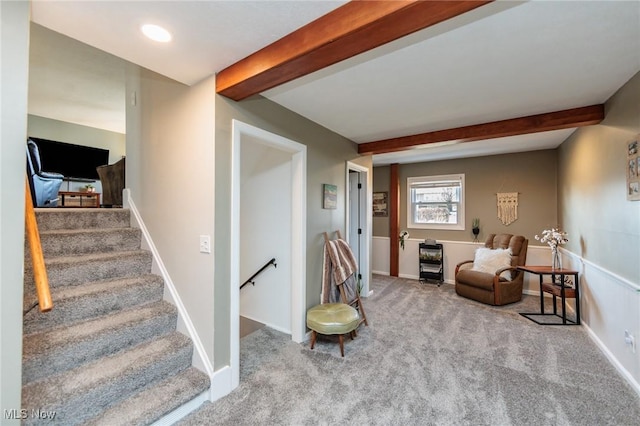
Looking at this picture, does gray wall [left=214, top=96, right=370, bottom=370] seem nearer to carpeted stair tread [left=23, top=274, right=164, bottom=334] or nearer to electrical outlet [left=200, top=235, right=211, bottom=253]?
electrical outlet [left=200, top=235, right=211, bottom=253]

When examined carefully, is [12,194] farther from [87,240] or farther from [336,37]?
[336,37]

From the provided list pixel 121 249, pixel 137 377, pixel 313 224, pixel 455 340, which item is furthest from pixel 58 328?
pixel 455 340

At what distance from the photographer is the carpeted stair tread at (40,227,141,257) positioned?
2.33m

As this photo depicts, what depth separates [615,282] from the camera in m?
2.50

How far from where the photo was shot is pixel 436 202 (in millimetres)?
5648

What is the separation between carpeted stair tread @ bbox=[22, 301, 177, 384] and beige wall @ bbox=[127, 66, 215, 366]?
10.3 inches

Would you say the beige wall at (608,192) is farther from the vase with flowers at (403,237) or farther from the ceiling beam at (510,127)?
the vase with flowers at (403,237)

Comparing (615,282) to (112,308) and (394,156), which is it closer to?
(394,156)

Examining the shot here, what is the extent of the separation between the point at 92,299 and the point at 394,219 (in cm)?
503

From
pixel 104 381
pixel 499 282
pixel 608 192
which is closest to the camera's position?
pixel 104 381

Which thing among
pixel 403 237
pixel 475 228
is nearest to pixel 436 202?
pixel 475 228

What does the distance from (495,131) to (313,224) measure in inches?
91.8

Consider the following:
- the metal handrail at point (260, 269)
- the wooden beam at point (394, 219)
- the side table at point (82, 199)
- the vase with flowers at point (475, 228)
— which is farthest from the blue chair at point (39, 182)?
the vase with flowers at point (475, 228)

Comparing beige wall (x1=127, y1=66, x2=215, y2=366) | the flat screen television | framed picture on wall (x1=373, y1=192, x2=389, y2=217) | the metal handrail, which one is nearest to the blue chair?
beige wall (x1=127, y1=66, x2=215, y2=366)
